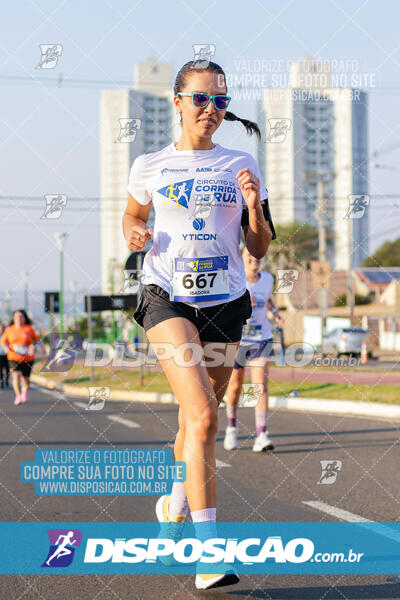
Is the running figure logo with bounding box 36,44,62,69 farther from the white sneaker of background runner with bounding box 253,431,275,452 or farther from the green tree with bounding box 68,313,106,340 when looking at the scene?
the green tree with bounding box 68,313,106,340

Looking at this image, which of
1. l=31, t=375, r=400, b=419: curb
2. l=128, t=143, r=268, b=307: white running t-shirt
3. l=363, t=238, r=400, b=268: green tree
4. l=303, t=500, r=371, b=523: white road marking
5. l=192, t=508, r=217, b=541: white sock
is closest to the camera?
l=192, t=508, r=217, b=541: white sock

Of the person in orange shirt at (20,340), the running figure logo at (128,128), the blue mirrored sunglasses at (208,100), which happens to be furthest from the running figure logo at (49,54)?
the person in orange shirt at (20,340)

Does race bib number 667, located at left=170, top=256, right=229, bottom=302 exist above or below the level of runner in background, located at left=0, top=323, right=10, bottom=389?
above

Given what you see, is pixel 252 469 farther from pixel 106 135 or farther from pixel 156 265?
pixel 106 135

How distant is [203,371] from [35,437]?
6.72 metres

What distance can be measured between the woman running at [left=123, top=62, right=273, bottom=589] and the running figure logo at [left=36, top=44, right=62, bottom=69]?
3.55m

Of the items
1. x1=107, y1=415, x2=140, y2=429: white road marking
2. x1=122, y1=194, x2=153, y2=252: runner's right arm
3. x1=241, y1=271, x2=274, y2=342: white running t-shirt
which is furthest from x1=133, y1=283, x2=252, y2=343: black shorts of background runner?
x1=107, y1=415, x2=140, y2=429: white road marking

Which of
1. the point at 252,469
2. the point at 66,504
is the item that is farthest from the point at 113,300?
the point at 66,504

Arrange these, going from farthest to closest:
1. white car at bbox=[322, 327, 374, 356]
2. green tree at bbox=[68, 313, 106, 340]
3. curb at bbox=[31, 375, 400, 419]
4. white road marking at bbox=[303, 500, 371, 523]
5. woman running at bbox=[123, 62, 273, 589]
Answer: green tree at bbox=[68, 313, 106, 340] < white car at bbox=[322, 327, 374, 356] < curb at bbox=[31, 375, 400, 419] < white road marking at bbox=[303, 500, 371, 523] < woman running at bbox=[123, 62, 273, 589]

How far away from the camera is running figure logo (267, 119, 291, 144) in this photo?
7.03 metres

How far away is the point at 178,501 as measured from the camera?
410 cm

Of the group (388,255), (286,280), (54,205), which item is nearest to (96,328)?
(388,255)

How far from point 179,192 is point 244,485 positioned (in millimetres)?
3384

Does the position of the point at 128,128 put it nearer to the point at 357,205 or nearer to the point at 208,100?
the point at 357,205
